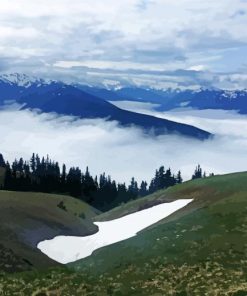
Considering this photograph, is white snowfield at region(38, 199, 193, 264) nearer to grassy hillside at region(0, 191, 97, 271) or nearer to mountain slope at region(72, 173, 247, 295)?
grassy hillside at region(0, 191, 97, 271)

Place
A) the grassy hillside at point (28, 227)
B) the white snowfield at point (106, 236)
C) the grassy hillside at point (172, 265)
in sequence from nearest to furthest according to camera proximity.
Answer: the grassy hillside at point (172, 265), the grassy hillside at point (28, 227), the white snowfield at point (106, 236)

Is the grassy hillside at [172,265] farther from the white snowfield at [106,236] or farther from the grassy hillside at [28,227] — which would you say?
the white snowfield at [106,236]

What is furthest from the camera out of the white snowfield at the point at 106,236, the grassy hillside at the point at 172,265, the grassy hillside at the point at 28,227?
the white snowfield at the point at 106,236

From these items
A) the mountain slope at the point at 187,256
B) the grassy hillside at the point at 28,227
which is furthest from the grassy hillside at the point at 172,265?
the grassy hillside at the point at 28,227

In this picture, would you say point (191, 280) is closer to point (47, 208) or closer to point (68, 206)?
point (47, 208)

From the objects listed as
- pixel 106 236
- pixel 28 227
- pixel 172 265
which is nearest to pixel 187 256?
pixel 172 265

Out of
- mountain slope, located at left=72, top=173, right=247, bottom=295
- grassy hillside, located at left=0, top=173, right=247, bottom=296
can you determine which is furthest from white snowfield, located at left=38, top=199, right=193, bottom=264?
grassy hillside, located at left=0, top=173, right=247, bottom=296
